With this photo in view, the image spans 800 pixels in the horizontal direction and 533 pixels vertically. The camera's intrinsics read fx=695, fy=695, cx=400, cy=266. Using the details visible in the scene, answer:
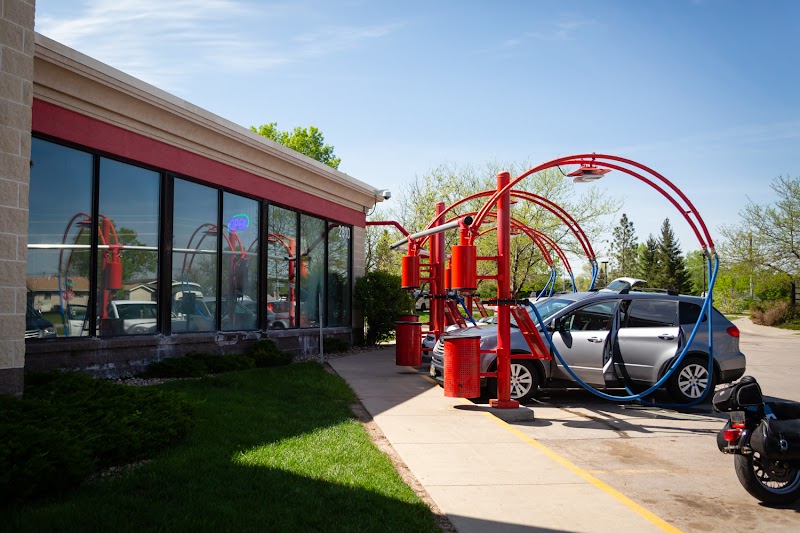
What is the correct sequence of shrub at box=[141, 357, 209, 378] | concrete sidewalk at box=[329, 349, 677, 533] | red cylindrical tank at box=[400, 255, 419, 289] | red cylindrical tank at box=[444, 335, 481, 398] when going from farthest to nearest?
red cylindrical tank at box=[400, 255, 419, 289], shrub at box=[141, 357, 209, 378], red cylindrical tank at box=[444, 335, 481, 398], concrete sidewalk at box=[329, 349, 677, 533]

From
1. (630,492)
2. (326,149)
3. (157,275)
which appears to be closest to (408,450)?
(630,492)

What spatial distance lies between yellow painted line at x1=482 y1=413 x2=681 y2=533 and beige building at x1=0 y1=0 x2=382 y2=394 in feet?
17.7

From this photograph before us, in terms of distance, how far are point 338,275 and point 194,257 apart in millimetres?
6717

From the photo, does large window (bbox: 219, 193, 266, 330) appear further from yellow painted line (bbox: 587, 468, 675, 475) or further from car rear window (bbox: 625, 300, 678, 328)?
yellow painted line (bbox: 587, 468, 675, 475)

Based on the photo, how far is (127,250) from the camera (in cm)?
1145

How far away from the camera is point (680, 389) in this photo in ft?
36.4

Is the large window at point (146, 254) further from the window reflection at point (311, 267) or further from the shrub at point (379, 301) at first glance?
the shrub at point (379, 301)

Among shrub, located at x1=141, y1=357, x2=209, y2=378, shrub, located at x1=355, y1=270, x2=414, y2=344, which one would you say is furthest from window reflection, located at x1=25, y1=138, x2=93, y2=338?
shrub, located at x1=355, y1=270, x2=414, y2=344

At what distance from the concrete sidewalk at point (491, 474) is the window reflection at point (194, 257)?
4.15 meters

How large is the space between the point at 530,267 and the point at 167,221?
27.5m

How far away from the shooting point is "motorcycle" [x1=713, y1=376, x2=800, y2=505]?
18.6 feet

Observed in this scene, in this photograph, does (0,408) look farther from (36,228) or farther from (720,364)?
(720,364)

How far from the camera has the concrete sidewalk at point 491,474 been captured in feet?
17.0

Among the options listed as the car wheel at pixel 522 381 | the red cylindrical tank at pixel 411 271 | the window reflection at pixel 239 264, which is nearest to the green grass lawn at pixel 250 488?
the car wheel at pixel 522 381
